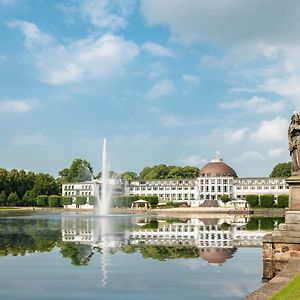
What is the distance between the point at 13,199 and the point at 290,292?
11409 centimetres

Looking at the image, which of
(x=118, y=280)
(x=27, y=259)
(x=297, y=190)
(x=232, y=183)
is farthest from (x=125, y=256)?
(x=232, y=183)

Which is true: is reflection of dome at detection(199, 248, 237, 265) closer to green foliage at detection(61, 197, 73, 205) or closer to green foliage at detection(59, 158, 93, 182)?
green foliage at detection(61, 197, 73, 205)

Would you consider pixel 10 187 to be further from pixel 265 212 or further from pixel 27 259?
pixel 27 259

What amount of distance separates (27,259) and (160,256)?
5.10 metres

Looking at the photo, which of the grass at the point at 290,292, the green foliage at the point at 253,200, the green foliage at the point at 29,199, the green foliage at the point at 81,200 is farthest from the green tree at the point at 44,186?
the grass at the point at 290,292

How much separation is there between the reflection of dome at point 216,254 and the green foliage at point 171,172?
14043cm

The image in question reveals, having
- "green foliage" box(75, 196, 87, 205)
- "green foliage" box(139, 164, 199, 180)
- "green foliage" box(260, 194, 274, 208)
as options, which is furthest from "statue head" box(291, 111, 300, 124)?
"green foliage" box(139, 164, 199, 180)

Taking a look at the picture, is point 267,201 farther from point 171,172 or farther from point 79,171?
point 79,171

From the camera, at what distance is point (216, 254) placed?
70.5 feet

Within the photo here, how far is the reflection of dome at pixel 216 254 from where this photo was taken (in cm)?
1962

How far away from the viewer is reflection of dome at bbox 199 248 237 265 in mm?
19622

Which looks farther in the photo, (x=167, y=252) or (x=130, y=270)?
(x=167, y=252)

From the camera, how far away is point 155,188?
153875 millimetres

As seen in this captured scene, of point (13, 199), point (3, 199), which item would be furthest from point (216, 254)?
point (13, 199)
